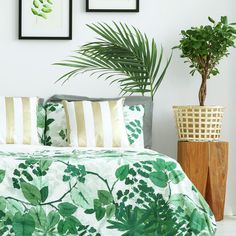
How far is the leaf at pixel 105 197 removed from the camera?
315cm

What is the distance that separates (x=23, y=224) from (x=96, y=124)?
1380 millimetres

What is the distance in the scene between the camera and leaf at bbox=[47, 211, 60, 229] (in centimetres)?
311

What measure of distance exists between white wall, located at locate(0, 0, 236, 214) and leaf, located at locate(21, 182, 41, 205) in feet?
6.41

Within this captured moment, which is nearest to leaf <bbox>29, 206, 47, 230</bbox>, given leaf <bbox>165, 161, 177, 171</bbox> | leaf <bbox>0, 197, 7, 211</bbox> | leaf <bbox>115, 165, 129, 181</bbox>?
leaf <bbox>0, 197, 7, 211</bbox>

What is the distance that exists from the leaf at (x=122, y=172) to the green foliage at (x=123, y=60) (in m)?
1.66

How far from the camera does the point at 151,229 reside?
3.18 metres

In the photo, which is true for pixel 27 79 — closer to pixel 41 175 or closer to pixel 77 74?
pixel 77 74

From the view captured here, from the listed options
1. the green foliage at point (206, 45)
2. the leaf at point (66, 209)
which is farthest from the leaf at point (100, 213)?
the green foliage at point (206, 45)

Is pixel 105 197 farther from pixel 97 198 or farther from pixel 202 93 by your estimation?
pixel 202 93

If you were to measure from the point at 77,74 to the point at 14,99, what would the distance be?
66 cm

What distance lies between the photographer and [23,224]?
3086mm

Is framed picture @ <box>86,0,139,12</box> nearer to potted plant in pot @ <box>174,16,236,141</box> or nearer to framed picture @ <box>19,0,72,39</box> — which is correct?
framed picture @ <box>19,0,72,39</box>

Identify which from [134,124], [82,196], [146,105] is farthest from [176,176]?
[146,105]

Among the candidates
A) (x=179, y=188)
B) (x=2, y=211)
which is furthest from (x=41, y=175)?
(x=179, y=188)
